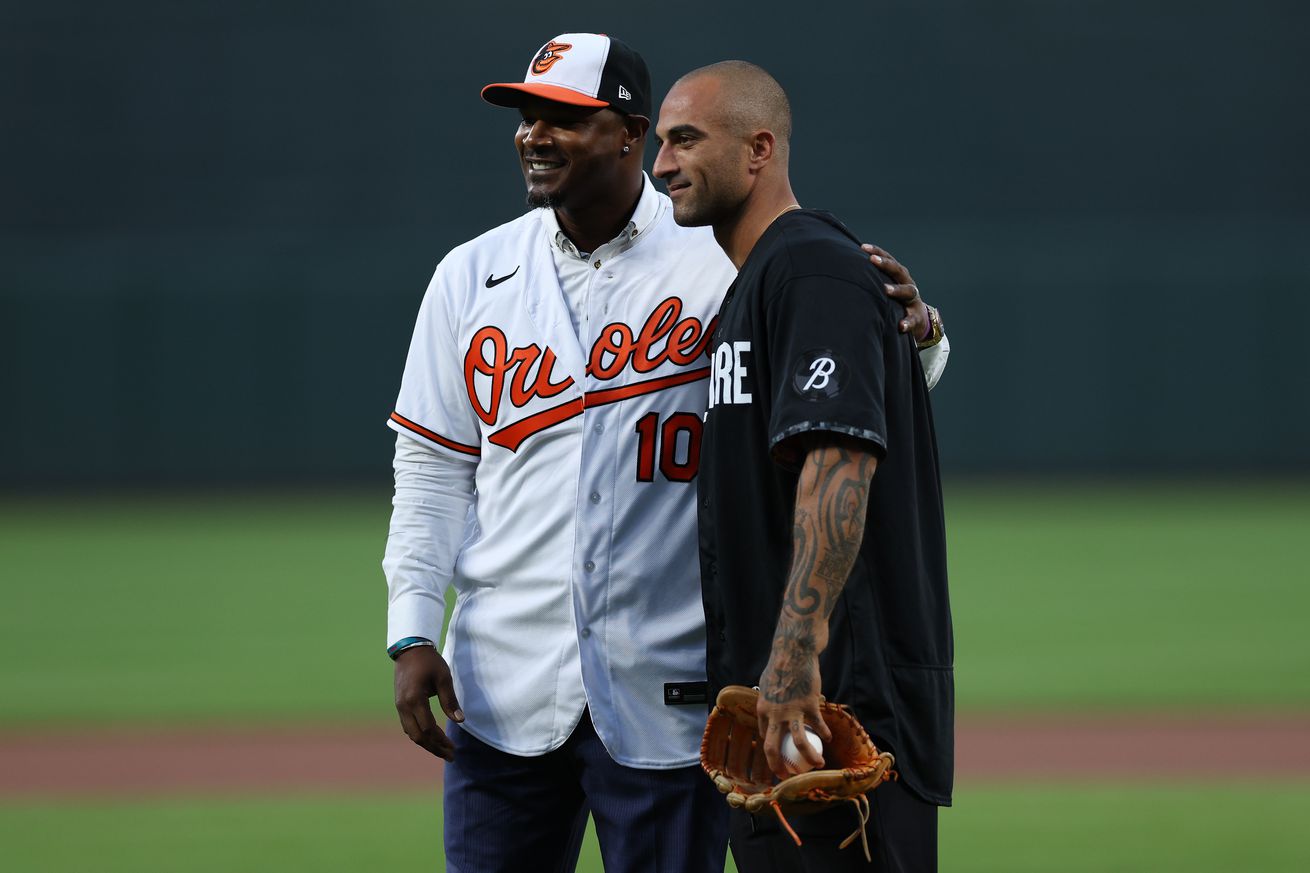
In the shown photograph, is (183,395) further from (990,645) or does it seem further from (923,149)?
(990,645)

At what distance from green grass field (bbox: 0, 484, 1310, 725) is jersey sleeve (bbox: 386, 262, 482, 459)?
5.18 meters

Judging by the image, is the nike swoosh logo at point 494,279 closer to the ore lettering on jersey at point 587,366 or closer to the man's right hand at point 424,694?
the ore lettering on jersey at point 587,366

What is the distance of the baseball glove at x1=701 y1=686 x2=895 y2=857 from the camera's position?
268 centimetres

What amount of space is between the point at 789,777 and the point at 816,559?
37cm

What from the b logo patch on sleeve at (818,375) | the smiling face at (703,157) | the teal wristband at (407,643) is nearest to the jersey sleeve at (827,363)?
the b logo patch on sleeve at (818,375)

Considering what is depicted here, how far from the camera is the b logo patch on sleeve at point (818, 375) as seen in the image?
8.80ft

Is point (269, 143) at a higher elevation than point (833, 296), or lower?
higher

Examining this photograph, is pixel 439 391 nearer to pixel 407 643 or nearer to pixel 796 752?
pixel 407 643

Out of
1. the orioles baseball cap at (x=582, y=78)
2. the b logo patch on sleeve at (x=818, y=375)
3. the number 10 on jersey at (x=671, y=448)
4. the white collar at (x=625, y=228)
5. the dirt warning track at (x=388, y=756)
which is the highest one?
the orioles baseball cap at (x=582, y=78)

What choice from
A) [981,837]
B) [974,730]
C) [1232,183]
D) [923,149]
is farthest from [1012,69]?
[981,837]

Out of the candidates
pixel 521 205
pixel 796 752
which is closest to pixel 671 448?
pixel 796 752

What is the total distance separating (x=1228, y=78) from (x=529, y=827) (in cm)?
1988

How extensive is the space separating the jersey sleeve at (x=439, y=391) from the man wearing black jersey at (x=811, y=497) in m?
0.63

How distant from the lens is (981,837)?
5.84m
